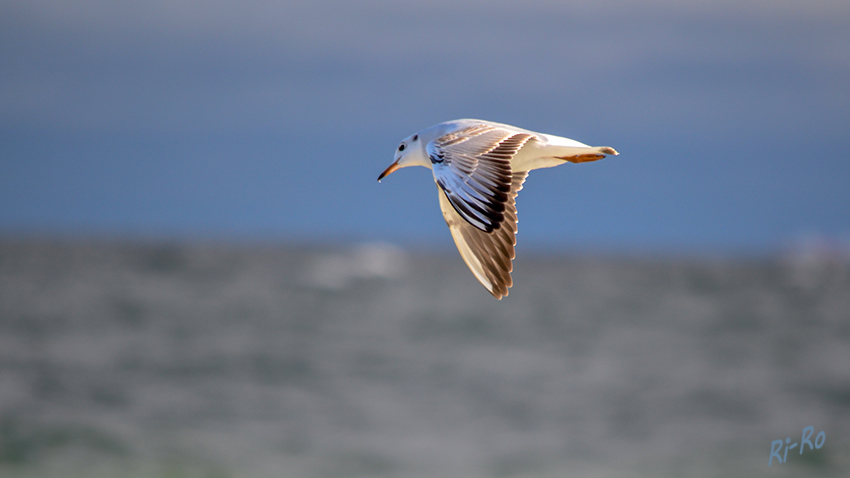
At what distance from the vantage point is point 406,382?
693 inches

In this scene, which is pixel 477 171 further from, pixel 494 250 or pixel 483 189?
pixel 494 250

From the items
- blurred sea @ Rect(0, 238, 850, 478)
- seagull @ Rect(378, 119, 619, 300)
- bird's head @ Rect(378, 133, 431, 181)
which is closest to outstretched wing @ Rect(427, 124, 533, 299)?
seagull @ Rect(378, 119, 619, 300)

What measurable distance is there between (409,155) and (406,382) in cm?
1308

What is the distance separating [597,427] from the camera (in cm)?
1477

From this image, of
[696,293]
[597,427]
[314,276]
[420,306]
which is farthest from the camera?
[314,276]

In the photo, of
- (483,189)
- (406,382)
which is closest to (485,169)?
(483,189)

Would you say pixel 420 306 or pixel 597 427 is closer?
pixel 597 427

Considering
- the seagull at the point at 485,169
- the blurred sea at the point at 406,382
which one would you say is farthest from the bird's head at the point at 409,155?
the blurred sea at the point at 406,382

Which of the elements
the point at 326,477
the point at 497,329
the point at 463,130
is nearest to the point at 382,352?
the point at 497,329

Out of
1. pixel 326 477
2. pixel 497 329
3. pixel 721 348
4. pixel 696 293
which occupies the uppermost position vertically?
pixel 696 293

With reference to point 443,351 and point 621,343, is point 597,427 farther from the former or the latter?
point 621,343

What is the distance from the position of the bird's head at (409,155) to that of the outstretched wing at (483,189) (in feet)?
1.16

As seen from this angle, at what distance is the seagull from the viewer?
393 cm

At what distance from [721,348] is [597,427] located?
9311 millimetres
